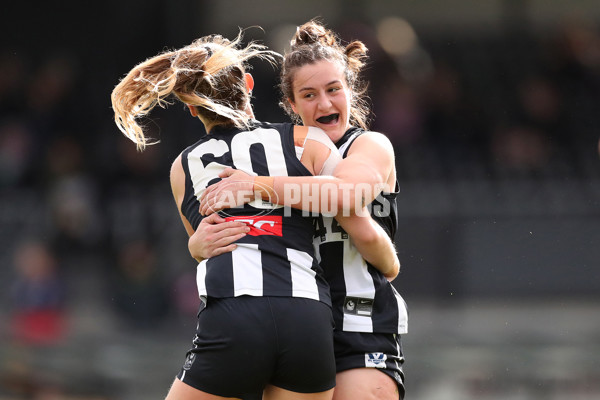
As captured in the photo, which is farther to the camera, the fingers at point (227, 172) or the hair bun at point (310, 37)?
the hair bun at point (310, 37)

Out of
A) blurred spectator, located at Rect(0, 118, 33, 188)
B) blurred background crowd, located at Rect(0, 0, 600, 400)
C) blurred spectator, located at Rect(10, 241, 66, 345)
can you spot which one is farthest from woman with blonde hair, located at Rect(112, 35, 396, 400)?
blurred spectator, located at Rect(0, 118, 33, 188)

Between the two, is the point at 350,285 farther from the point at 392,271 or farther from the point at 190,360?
the point at 190,360

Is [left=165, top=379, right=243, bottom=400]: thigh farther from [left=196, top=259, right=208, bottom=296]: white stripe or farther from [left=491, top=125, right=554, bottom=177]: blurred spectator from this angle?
[left=491, top=125, right=554, bottom=177]: blurred spectator

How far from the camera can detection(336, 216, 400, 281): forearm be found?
2488 millimetres

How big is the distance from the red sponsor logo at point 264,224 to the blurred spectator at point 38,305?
20.6 feet

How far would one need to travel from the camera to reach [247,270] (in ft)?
7.73

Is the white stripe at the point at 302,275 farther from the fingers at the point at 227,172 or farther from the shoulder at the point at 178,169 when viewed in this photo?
the shoulder at the point at 178,169

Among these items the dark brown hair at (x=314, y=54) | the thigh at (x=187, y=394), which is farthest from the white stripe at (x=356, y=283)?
the dark brown hair at (x=314, y=54)

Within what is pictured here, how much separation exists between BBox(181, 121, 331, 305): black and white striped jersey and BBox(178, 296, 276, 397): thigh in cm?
5

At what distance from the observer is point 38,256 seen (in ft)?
27.6

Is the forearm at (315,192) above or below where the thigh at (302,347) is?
above

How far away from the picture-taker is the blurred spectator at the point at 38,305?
8.23 metres

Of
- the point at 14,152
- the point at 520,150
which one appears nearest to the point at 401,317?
the point at 520,150

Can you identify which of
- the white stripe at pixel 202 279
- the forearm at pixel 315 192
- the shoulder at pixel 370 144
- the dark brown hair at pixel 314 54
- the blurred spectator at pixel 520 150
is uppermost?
the blurred spectator at pixel 520 150
